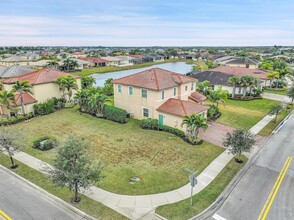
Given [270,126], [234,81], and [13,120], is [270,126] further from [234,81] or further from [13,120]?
[13,120]

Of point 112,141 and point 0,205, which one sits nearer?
point 0,205

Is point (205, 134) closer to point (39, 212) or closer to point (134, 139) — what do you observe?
point (134, 139)

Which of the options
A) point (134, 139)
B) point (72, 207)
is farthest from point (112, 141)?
point (72, 207)

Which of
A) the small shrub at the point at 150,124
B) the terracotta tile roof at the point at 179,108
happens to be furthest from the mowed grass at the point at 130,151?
the terracotta tile roof at the point at 179,108

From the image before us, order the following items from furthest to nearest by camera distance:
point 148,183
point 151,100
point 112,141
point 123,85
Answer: point 123,85 → point 151,100 → point 112,141 → point 148,183

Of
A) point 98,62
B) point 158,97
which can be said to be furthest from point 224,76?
point 98,62

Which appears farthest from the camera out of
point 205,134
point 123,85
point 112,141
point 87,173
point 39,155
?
point 123,85

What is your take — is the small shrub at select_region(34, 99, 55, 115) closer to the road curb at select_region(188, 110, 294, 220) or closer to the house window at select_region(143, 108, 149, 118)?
the house window at select_region(143, 108, 149, 118)

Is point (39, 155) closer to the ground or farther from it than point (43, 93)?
closer to the ground
